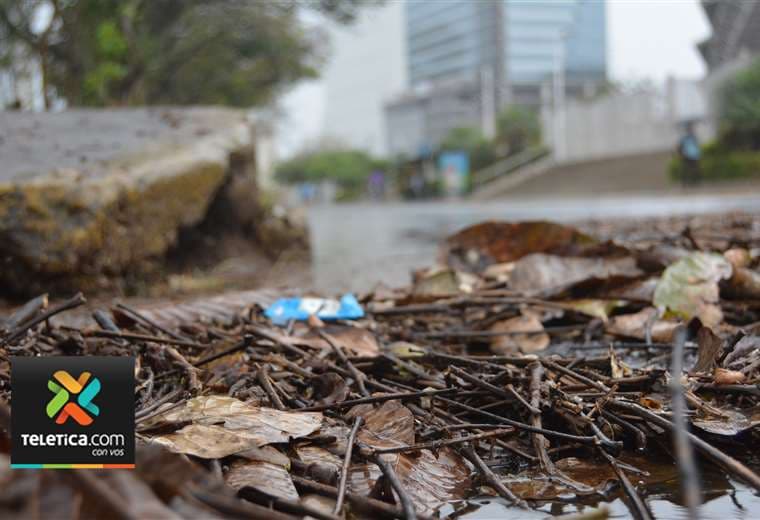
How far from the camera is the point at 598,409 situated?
1410 millimetres

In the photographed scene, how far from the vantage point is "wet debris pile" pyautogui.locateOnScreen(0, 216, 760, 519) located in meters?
0.85

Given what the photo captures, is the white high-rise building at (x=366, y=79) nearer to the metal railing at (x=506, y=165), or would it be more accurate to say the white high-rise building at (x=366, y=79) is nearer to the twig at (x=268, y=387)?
the metal railing at (x=506, y=165)

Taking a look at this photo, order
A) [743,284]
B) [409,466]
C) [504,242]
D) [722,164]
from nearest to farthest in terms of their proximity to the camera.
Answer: [409,466] → [743,284] → [504,242] → [722,164]

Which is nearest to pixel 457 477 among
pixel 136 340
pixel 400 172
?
pixel 136 340

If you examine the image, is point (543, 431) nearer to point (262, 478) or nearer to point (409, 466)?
point (409, 466)

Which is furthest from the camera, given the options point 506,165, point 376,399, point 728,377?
point 506,165

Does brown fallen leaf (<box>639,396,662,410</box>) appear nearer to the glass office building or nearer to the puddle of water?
the puddle of water

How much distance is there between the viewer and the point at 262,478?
1.15 metres

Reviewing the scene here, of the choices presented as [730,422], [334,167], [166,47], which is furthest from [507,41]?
[730,422]

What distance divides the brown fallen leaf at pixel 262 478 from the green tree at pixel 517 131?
5345 cm

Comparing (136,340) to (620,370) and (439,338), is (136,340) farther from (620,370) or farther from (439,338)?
(620,370)

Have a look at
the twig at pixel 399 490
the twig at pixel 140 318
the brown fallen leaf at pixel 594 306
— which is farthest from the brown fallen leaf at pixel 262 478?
the brown fallen leaf at pixel 594 306

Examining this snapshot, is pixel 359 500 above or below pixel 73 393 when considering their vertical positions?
below

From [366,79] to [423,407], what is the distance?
168 meters
